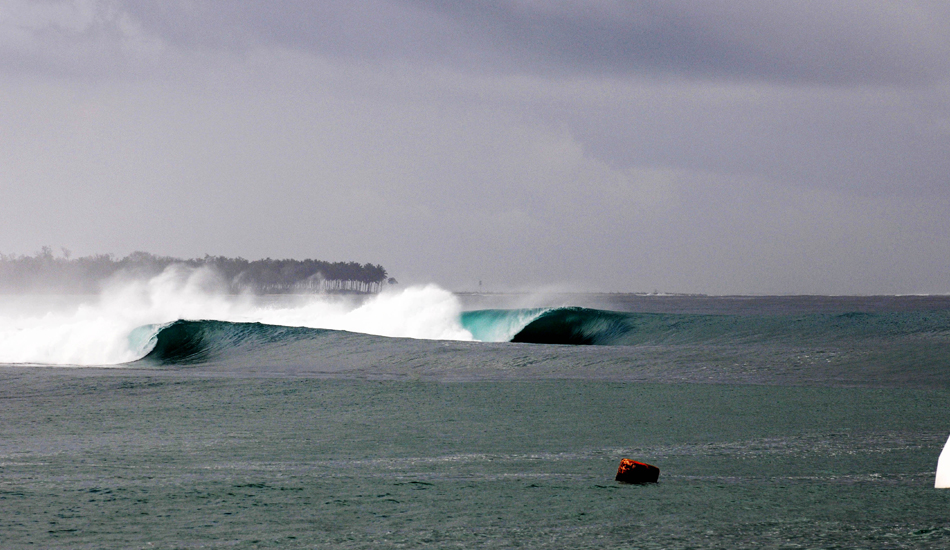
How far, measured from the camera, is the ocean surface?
5613 mm

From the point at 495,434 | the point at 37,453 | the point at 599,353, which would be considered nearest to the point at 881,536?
the point at 495,434

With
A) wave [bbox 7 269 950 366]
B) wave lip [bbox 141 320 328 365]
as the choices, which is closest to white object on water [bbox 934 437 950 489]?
wave [bbox 7 269 950 366]

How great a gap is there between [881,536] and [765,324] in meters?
26.9

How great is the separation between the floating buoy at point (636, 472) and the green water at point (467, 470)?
0.56 feet

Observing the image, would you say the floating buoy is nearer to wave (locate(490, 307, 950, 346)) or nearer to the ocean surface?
→ the ocean surface

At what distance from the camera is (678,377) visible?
17.1 metres

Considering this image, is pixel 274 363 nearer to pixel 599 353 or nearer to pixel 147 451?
pixel 599 353

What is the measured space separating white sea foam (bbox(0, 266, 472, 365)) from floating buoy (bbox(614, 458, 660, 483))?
19.4 meters

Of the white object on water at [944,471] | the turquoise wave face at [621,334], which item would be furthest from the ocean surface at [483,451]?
the turquoise wave face at [621,334]

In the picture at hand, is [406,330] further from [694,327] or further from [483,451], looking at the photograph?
[483,451]

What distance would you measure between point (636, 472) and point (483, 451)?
2.00 meters

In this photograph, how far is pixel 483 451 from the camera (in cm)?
861

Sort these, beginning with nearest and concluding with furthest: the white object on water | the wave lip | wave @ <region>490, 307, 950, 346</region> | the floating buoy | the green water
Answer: the green water < the white object on water < the floating buoy < the wave lip < wave @ <region>490, 307, 950, 346</region>

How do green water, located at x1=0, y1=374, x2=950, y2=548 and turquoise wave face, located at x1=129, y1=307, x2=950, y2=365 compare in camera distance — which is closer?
green water, located at x1=0, y1=374, x2=950, y2=548
